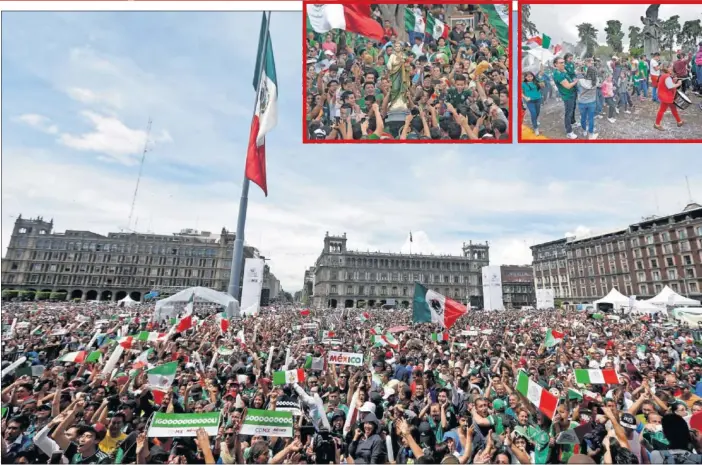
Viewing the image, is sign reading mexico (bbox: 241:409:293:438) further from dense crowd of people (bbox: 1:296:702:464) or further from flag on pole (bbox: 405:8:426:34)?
flag on pole (bbox: 405:8:426:34)

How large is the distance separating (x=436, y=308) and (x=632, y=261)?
2982 inches

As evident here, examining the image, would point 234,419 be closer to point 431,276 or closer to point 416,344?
point 416,344

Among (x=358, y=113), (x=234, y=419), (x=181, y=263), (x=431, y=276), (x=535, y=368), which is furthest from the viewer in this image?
(x=431, y=276)

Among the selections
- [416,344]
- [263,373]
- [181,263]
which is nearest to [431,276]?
[181,263]

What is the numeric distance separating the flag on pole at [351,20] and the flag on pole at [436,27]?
991 mm

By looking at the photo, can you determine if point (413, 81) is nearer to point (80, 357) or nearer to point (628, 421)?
point (628, 421)

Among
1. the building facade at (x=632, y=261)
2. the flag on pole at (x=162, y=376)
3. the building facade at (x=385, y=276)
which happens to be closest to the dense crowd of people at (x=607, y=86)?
the flag on pole at (x=162, y=376)

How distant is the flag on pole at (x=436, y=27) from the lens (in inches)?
296

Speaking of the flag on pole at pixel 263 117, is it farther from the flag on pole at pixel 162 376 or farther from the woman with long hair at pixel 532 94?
the woman with long hair at pixel 532 94

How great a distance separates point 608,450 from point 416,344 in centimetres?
1088

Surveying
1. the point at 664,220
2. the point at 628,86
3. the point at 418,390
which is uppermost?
the point at 664,220

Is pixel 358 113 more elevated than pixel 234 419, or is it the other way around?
pixel 358 113

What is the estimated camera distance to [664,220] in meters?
68.1

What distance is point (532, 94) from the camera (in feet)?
24.4
